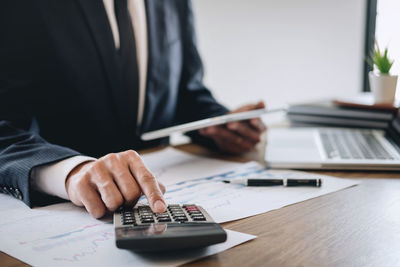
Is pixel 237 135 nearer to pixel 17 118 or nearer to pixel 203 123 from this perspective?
pixel 203 123

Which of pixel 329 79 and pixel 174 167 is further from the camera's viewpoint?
pixel 329 79

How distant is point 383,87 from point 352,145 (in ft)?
0.92

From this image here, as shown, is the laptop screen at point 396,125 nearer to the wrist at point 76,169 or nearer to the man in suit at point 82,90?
the man in suit at point 82,90

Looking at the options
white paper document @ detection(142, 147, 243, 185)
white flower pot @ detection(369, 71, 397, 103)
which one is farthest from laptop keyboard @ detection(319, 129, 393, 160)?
white paper document @ detection(142, 147, 243, 185)

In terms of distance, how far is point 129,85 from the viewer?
3.68 ft

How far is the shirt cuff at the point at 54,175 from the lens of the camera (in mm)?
654

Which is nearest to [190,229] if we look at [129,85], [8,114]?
[8,114]

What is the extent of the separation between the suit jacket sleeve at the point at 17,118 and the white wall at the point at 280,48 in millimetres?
1756

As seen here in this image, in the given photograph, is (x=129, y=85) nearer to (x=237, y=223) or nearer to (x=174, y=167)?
(x=174, y=167)

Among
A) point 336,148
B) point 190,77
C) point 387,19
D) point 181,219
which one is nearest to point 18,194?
point 181,219

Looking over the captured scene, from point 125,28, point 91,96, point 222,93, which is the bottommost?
point 222,93

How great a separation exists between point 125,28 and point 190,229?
2.50 ft

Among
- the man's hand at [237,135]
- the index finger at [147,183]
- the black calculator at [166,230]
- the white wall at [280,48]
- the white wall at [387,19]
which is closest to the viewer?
the black calculator at [166,230]

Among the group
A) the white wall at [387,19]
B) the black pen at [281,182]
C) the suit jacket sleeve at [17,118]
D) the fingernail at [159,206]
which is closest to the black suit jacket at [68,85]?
the suit jacket sleeve at [17,118]
